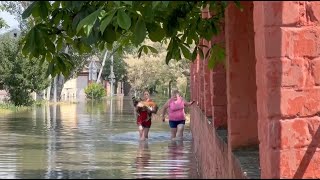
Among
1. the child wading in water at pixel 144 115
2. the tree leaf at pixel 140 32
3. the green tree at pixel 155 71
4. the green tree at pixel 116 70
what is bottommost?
the child wading in water at pixel 144 115

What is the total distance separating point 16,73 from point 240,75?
4077cm

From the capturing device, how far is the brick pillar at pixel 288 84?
4.61 m

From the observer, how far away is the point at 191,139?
1992 centimetres

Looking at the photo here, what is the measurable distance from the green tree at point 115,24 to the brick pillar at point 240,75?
338mm

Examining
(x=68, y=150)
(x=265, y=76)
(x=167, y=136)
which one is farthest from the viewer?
(x=167, y=136)

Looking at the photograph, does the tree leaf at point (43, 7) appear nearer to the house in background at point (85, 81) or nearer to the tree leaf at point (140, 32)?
the tree leaf at point (140, 32)

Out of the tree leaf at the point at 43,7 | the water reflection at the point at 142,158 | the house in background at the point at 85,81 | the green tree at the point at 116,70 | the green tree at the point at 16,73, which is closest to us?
the tree leaf at the point at 43,7

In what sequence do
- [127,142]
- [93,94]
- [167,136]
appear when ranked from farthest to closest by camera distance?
[93,94], [167,136], [127,142]

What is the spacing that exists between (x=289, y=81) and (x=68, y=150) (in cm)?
1204

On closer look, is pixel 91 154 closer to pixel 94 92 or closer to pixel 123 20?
pixel 123 20

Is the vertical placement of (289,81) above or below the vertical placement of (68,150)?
above

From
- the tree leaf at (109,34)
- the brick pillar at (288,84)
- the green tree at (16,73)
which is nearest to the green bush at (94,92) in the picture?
the green tree at (16,73)

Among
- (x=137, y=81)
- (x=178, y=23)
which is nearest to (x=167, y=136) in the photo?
(x=178, y=23)

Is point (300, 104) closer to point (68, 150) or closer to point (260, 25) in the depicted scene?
point (260, 25)
